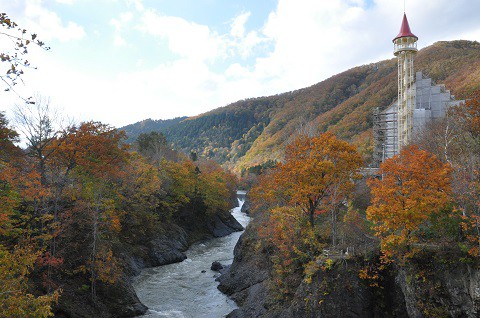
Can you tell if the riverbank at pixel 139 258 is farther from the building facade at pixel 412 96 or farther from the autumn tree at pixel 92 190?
the building facade at pixel 412 96

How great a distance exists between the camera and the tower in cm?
4028

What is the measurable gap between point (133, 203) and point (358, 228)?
83.9ft

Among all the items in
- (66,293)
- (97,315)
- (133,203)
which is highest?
(133,203)

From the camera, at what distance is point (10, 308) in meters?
10.2

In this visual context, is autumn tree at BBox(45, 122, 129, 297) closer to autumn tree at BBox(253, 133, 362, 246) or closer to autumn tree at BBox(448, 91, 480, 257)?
autumn tree at BBox(253, 133, 362, 246)

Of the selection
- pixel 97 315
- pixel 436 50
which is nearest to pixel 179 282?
pixel 97 315

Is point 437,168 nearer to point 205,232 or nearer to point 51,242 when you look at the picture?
point 51,242

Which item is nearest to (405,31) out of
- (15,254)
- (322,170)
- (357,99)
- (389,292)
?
(322,170)

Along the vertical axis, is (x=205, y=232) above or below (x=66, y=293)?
below

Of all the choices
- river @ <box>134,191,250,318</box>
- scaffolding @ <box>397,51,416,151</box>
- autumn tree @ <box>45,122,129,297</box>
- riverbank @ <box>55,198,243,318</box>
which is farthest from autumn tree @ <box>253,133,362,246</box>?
scaffolding @ <box>397,51,416,151</box>

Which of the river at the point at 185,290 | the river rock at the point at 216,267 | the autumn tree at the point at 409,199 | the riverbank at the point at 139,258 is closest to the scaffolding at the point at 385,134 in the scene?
the river at the point at 185,290

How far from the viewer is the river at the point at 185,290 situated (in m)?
24.0

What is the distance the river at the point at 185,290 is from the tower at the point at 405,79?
2803 cm

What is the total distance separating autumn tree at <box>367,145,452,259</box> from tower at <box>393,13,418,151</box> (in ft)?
85.8
